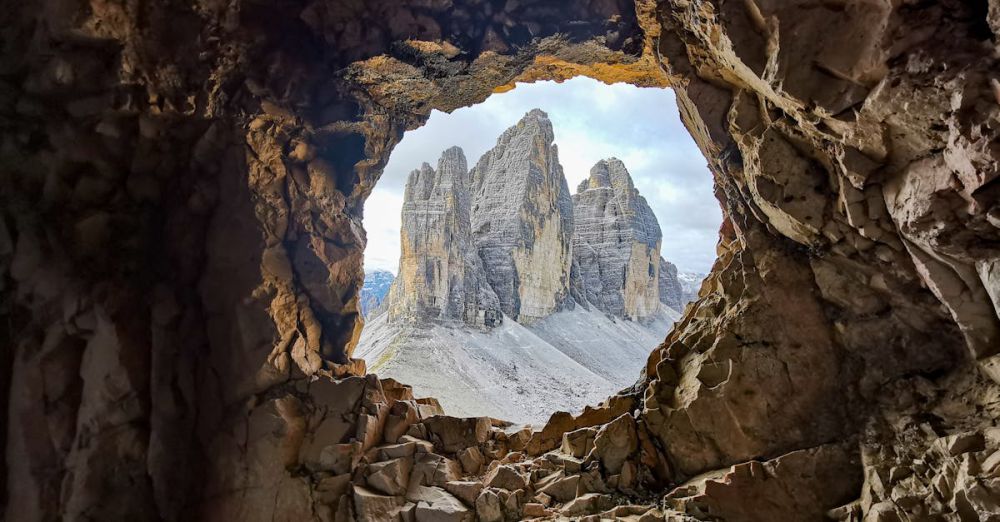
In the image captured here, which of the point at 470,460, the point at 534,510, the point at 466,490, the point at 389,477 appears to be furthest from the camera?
the point at 470,460

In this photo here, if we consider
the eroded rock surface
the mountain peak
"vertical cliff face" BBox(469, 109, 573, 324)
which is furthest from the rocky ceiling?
the mountain peak

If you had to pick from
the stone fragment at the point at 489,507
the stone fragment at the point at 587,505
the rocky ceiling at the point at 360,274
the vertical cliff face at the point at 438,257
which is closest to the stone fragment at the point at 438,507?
the rocky ceiling at the point at 360,274

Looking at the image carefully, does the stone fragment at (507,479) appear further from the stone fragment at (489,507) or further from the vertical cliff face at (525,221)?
the vertical cliff face at (525,221)

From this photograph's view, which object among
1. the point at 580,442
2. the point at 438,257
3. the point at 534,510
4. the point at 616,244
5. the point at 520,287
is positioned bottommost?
the point at 534,510

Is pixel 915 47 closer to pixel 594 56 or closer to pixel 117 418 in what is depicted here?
pixel 594 56

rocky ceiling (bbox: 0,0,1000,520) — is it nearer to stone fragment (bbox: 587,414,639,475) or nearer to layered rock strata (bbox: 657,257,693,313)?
stone fragment (bbox: 587,414,639,475)

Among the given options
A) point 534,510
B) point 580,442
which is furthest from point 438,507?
→ point 580,442

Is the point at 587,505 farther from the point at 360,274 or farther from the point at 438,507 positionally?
the point at 360,274
